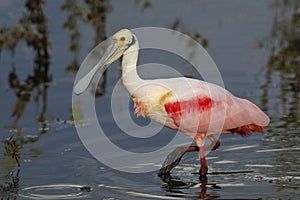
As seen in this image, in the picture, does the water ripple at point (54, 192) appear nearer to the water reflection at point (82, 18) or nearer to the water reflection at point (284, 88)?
the water reflection at point (284, 88)

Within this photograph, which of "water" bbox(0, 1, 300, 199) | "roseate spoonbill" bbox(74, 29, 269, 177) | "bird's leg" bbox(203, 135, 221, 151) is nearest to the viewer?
"water" bbox(0, 1, 300, 199)

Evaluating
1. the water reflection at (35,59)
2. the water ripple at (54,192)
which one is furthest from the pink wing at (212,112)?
the water reflection at (35,59)

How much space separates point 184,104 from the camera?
7.18 m

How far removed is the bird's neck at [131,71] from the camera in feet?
23.4

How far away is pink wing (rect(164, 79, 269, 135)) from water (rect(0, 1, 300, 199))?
322 mm

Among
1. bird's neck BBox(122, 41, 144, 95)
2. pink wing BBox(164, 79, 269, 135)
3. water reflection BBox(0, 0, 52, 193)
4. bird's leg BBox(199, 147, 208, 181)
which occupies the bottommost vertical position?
bird's leg BBox(199, 147, 208, 181)

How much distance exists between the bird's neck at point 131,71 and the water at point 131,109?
2.12 feet

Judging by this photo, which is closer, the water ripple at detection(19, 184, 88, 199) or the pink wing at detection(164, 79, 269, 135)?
the water ripple at detection(19, 184, 88, 199)

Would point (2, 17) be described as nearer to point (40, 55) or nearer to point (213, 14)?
point (40, 55)

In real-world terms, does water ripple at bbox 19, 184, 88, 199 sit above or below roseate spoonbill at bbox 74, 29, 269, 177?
below

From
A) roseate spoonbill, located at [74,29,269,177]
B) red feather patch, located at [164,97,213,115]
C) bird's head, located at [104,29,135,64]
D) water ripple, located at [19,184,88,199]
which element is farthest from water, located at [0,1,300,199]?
bird's head, located at [104,29,135,64]

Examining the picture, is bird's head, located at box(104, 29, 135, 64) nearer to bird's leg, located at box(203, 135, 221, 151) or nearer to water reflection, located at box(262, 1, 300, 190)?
bird's leg, located at box(203, 135, 221, 151)

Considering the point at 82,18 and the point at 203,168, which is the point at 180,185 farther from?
the point at 82,18

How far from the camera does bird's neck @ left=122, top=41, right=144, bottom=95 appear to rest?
23.4 ft
